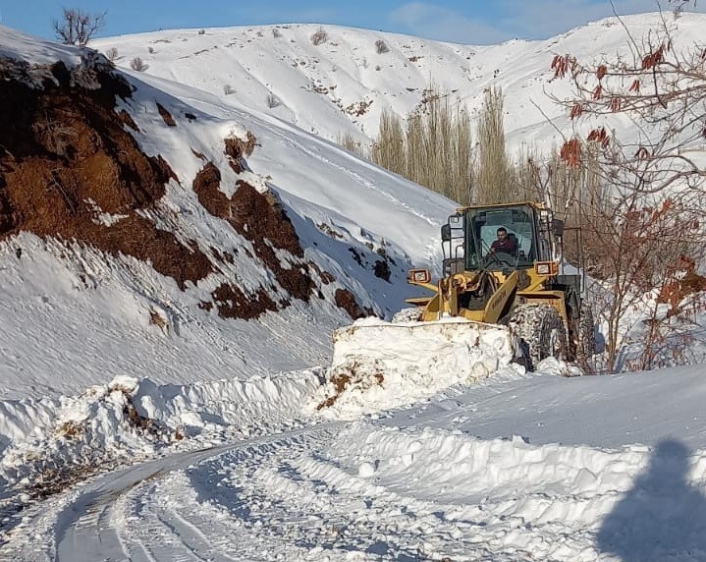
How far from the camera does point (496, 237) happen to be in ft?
52.1

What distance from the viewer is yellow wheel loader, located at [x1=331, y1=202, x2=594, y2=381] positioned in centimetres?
1354

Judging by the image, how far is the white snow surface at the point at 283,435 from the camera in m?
5.80

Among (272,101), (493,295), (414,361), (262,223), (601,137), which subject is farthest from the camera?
(272,101)

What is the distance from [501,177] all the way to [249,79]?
137 feet

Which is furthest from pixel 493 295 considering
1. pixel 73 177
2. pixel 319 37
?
pixel 319 37

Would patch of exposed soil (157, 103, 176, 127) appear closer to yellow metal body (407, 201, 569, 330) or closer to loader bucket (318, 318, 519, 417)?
yellow metal body (407, 201, 569, 330)

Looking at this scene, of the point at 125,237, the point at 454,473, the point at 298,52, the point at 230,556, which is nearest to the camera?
the point at 230,556

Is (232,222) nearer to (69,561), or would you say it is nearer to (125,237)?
(125,237)

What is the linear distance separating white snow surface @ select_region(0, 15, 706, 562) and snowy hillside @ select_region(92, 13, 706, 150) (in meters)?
50.6

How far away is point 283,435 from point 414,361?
2.58 metres

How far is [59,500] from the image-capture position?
8.77m

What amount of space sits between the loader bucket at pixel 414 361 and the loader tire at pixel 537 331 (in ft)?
1.76

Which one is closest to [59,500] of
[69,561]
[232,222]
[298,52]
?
[69,561]

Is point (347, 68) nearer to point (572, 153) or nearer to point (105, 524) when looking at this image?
point (105, 524)
